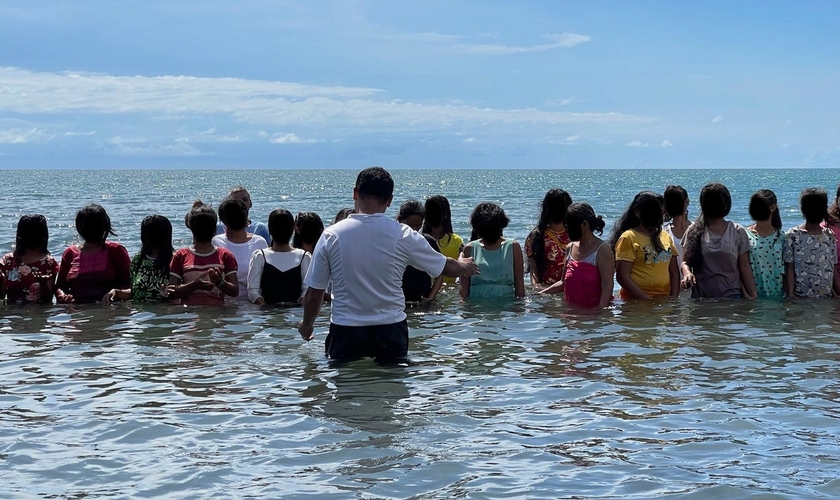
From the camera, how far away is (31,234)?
9.97 meters

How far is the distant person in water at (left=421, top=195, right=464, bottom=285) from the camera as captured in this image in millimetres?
10156

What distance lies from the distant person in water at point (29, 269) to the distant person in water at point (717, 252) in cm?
677

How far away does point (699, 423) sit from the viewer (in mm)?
5887

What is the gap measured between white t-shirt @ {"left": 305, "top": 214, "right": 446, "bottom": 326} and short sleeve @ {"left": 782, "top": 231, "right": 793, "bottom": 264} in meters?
4.99

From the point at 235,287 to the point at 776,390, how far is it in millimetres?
5166

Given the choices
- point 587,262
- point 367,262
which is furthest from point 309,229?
point 367,262

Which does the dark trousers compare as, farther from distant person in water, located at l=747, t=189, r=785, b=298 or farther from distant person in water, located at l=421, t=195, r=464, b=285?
Answer: distant person in water, located at l=747, t=189, r=785, b=298

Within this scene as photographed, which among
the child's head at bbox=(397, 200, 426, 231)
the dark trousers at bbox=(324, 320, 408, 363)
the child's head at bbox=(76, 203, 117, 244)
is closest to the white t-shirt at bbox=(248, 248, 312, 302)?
the child's head at bbox=(397, 200, 426, 231)

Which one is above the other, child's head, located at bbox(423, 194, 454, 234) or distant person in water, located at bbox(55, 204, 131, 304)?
child's head, located at bbox(423, 194, 454, 234)

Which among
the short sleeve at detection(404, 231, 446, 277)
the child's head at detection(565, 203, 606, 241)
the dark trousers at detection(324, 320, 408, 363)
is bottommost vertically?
the dark trousers at detection(324, 320, 408, 363)

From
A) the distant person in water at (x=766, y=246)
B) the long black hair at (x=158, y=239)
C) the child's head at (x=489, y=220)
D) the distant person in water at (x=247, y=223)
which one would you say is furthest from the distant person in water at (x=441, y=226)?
the distant person in water at (x=766, y=246)

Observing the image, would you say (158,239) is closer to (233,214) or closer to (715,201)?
(233,214)

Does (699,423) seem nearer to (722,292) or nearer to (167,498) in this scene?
(167,498)

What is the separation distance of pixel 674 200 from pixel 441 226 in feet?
8.28
